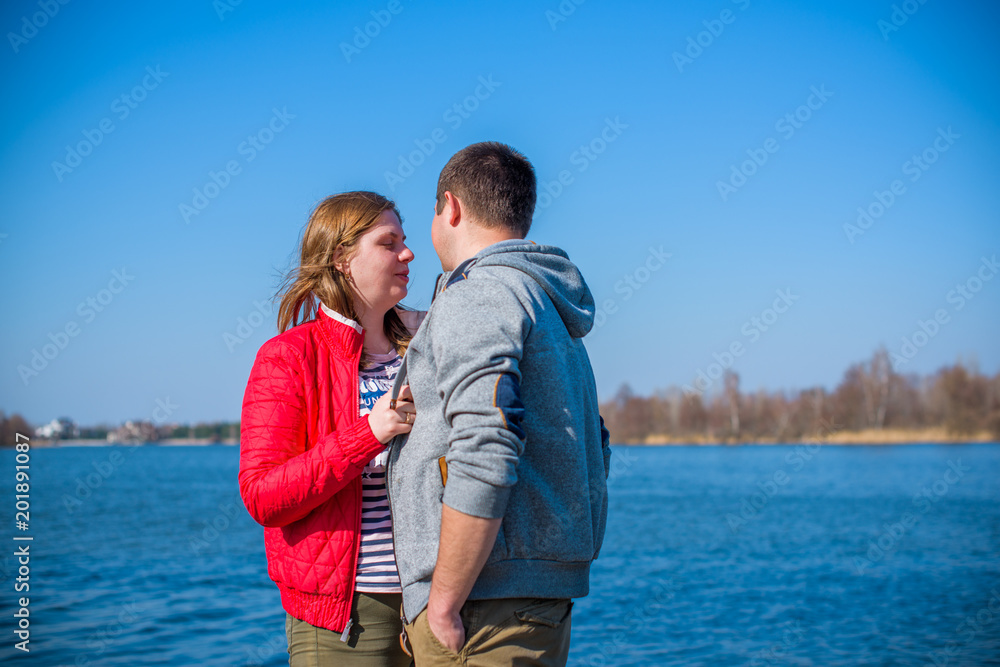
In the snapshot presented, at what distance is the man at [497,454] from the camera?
1.66 metres

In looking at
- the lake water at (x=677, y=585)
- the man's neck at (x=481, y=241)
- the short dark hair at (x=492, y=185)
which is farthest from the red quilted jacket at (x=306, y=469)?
the lake water at (x=677, y=585)

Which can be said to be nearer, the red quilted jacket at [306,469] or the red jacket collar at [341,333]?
the red quilted jacket at [306,469]

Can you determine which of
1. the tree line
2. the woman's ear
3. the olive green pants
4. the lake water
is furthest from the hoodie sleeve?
the tree line

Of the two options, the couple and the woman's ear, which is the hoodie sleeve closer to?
the couple

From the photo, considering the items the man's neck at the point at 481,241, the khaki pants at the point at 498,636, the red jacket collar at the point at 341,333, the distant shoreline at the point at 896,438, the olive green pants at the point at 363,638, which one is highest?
the man's neck at the point at 481,241

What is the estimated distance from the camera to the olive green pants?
7.29ft

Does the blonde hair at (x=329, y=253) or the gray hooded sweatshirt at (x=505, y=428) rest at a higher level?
the blonde hair at (x=329, y=253)

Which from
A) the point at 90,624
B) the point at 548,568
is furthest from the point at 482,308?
the point at 90,624

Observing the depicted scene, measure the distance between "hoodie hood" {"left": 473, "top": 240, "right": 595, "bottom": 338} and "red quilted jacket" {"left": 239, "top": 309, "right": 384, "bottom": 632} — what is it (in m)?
0.61

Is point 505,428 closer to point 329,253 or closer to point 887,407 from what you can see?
point 329,253

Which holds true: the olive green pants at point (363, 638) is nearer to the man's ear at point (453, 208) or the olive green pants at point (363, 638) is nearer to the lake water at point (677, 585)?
the man's ear at point (453, 208)

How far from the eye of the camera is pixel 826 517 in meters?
23.4

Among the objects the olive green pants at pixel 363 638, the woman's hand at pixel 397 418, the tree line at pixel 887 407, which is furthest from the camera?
the tree line at pixel 887 407

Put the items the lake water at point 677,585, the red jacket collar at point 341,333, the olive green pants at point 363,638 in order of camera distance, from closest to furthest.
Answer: the olive green pants at point 363,638 < the red jacket collar at point 341,333 < the lake water at point 677,585
